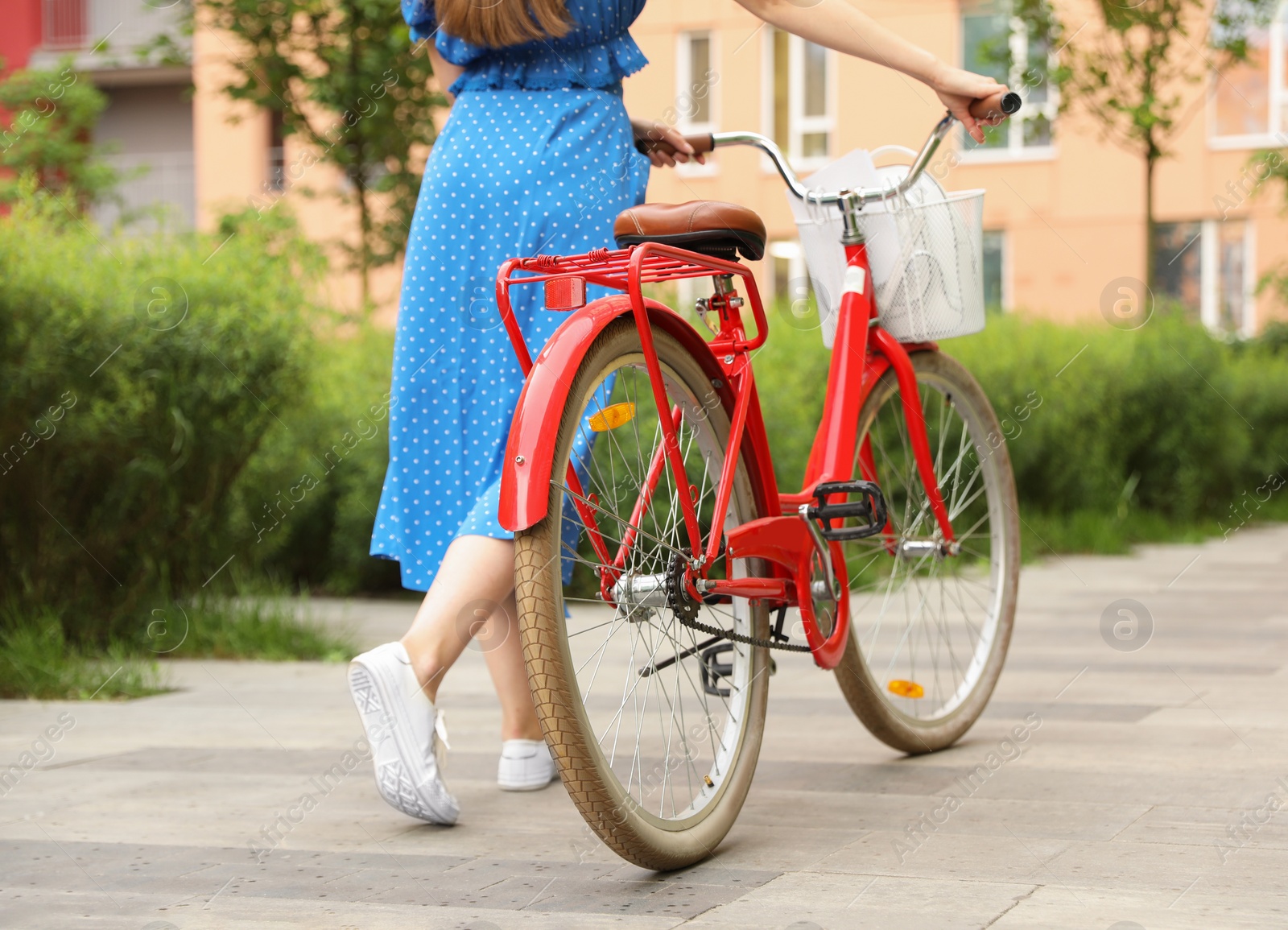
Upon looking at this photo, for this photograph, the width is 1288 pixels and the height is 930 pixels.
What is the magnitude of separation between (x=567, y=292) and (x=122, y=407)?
304 centimetres

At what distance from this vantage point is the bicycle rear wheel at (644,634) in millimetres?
2338

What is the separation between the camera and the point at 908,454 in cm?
371

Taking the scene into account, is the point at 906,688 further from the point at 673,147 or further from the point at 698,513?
the point at 673,147

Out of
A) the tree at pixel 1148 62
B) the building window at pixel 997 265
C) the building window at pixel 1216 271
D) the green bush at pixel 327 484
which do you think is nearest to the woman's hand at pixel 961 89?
the green bush at pixel 327 484

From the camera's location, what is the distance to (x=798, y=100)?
23.5 meters

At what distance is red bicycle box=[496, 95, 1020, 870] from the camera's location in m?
2.38

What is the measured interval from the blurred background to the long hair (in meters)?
0.52

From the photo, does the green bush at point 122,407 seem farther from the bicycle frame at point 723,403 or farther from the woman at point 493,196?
the bicycle frame at point 723,403

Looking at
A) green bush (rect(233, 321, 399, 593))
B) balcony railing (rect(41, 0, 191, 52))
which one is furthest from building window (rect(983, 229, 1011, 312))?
green bush (rect(233, 321, 399, 593))

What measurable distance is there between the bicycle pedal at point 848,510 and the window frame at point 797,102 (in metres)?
20.6

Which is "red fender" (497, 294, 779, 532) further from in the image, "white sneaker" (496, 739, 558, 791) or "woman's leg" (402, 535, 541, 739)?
"white sneaker" (496, 739, 558, 791)

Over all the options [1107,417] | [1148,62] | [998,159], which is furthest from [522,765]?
[998,159]

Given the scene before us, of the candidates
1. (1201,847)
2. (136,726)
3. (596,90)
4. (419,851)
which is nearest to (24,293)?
(136,726)

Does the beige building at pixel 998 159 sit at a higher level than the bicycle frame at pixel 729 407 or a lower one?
higher
